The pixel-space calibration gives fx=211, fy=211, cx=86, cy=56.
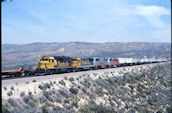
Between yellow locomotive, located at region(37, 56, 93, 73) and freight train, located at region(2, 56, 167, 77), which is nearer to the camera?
freight train, located at region(2, 56, 167, 77)

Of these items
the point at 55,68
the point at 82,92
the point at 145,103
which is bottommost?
the point at 145,103

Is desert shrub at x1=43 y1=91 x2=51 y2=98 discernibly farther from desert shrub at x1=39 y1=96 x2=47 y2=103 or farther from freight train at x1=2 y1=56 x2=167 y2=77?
freight train at x1=2 y1=56 x2=167 y2=77

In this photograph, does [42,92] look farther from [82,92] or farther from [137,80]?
[137,80]

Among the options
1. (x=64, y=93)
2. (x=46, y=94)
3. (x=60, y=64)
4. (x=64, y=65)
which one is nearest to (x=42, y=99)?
(x=46, y=94)

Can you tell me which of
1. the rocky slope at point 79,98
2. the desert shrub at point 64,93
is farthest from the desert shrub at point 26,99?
the desert shrub at point 64,93

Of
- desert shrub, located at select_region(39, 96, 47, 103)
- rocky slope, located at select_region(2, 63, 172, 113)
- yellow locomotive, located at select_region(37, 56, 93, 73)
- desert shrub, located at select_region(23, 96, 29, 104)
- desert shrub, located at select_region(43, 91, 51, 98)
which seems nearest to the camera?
rocky slope, located at select_region(2, 63, 172, 113)

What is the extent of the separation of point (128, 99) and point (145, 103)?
2012mm

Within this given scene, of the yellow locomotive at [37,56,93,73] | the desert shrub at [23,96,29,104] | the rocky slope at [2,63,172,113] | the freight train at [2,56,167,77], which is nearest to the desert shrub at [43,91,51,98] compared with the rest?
the rocky slope at [2,63,172,113]

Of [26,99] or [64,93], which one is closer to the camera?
[26,99]

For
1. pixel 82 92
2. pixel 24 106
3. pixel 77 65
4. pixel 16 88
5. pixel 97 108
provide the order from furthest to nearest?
pixel 77 65, pixel 82 92, pixel 16 88, pixel 97 108, pixel 24 106

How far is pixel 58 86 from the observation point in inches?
882

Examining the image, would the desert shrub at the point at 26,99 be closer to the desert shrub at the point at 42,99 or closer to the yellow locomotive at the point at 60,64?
the desert shrub at the point at 42,99

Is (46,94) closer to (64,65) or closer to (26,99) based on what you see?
(26,99)

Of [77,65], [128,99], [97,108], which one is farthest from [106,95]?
[77,65]
